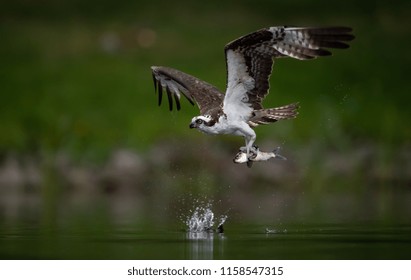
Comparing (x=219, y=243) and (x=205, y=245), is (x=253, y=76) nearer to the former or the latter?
(x=219, y=243)

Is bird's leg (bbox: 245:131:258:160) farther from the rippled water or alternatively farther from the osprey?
the rippled water

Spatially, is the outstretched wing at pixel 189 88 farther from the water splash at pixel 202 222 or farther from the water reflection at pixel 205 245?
the water reflection at pixel 205 245

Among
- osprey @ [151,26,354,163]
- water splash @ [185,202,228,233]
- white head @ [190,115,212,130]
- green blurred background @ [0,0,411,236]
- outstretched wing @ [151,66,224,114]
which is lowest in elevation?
water splash @ [185,202,228,233]

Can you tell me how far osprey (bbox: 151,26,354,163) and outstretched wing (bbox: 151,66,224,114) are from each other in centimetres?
2

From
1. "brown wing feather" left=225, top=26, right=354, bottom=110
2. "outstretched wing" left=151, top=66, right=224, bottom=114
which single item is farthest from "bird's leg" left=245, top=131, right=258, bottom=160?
"outstretched wing" left=151, top=66, right=224, bottom=114

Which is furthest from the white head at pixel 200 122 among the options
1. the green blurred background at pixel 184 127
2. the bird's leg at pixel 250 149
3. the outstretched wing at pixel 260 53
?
the green blurred background at pixel 184 127

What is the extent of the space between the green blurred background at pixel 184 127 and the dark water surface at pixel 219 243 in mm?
3875

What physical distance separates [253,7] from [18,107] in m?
9.30

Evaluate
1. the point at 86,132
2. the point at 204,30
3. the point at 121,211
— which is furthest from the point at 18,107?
the point at 121,211

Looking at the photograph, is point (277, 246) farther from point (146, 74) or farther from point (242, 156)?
point (146, 74)

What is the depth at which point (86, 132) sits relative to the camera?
1262 inches

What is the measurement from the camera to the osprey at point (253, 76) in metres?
18.0

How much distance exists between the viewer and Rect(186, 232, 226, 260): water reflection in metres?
17.2

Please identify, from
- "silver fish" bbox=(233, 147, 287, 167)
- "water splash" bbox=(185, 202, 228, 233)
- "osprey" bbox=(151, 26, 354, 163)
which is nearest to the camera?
"osprey" bbox=(151, 26, 354, 163)
